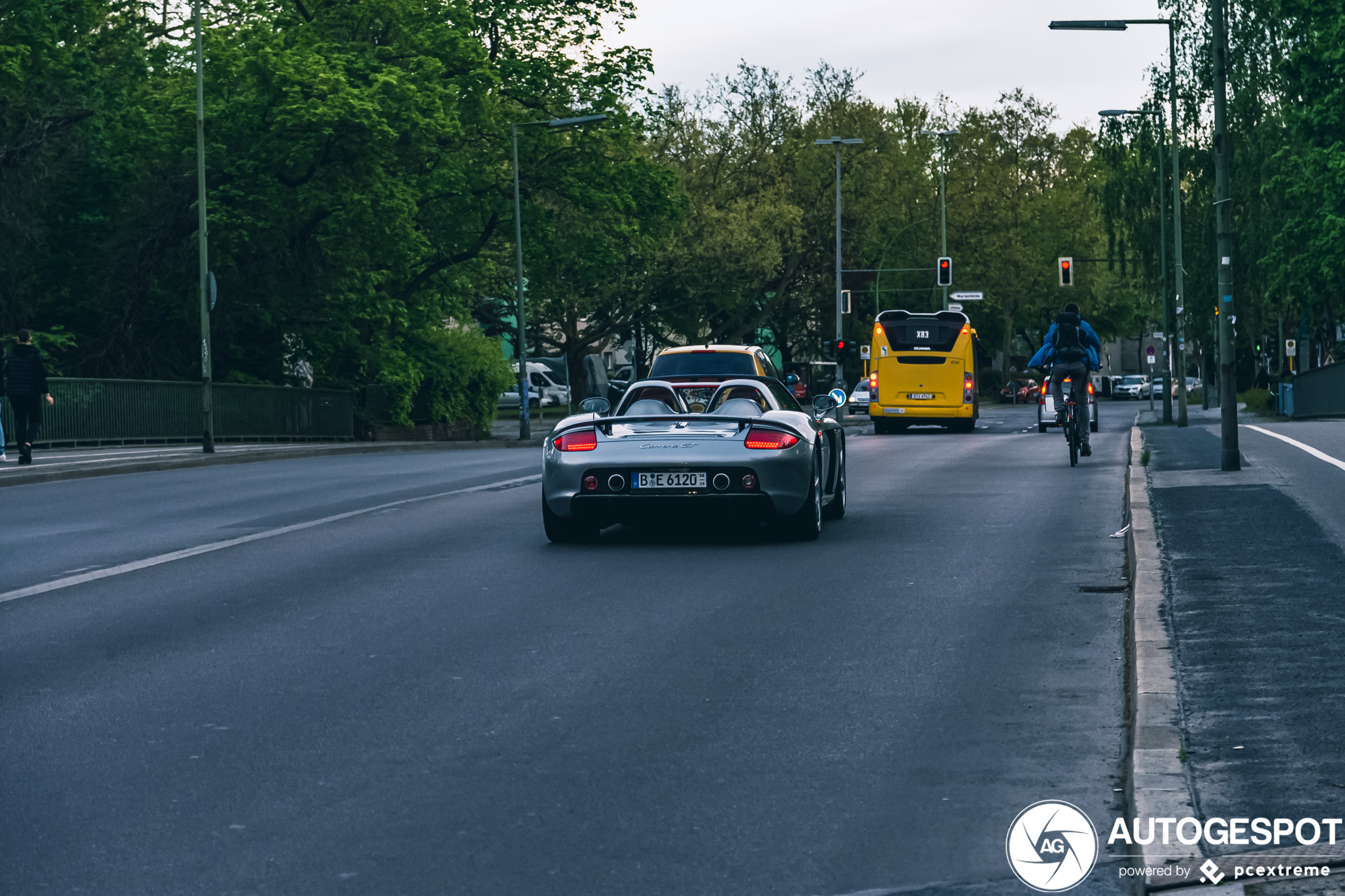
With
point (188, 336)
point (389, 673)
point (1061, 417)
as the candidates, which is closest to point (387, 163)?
point (188, 336)

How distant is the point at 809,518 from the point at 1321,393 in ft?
125

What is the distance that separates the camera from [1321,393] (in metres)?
47.6

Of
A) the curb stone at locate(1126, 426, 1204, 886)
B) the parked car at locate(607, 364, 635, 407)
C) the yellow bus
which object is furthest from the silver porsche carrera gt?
the yellow bus

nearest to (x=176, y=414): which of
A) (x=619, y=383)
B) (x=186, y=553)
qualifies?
(x=619, y=383)

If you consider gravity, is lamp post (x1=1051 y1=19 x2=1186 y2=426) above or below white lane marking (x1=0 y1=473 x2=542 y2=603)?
above

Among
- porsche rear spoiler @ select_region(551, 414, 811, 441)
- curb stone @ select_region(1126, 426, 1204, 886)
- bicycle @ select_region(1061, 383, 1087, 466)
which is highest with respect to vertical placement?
porsche rear spoiler @ select_region(551, 414, 811, 441)

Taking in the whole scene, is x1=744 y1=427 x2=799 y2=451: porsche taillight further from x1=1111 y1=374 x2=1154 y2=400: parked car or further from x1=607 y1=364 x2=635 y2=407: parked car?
x1=1111 y1=374 x2=1154 y2=400: parked car

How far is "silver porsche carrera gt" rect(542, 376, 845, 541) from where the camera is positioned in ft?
41.1

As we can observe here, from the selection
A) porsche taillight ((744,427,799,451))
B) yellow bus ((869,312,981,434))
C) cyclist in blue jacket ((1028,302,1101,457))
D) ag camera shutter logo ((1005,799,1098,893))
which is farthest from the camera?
yellow bus ((869,312,981,434))

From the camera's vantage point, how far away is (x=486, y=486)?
20078mm

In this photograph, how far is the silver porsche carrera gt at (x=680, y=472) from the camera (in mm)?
12523

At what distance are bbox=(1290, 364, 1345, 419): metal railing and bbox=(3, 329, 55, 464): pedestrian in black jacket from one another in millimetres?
30561

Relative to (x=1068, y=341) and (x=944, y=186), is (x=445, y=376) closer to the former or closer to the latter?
(x=1068, y=341)

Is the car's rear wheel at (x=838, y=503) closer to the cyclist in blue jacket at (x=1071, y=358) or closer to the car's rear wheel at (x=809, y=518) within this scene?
the car's rear wheel at (x=809, y=518)
